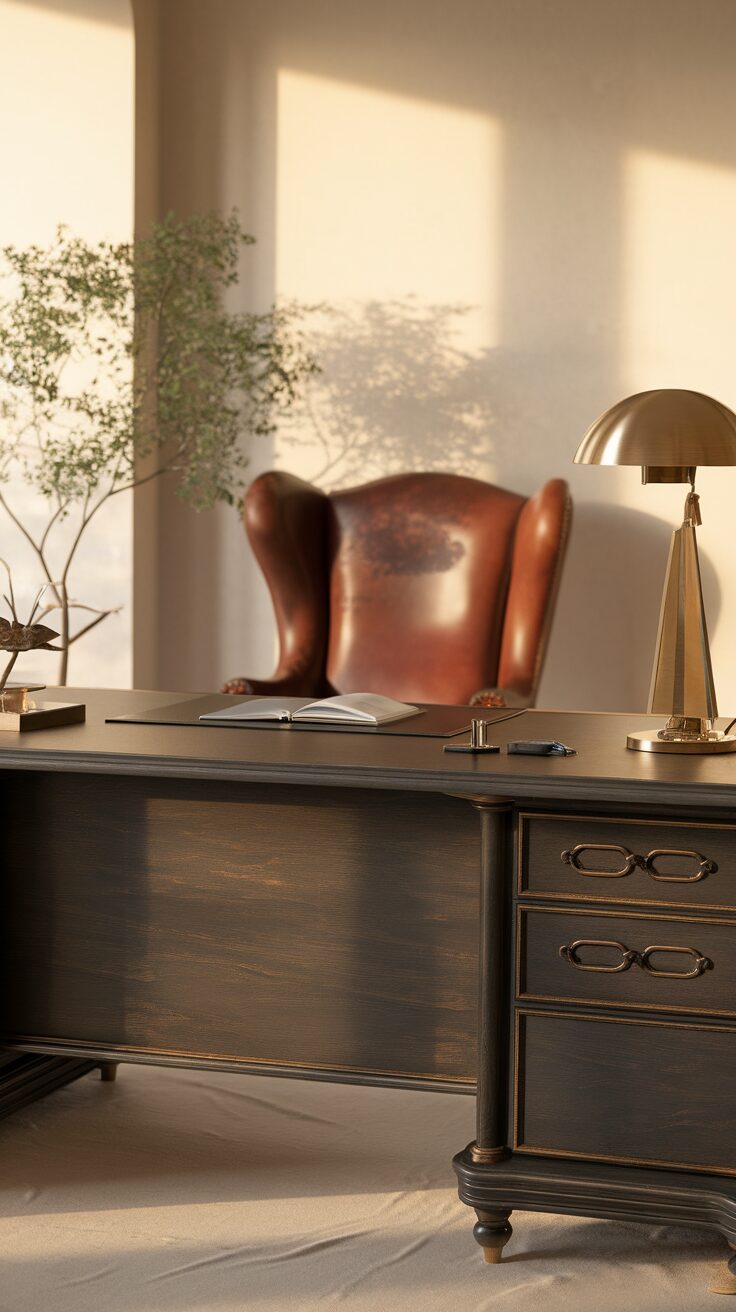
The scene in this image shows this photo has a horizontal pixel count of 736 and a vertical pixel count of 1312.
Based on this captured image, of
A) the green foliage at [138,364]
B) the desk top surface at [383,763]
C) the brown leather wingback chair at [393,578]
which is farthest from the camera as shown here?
the brown leather wingback chair at [393,578]

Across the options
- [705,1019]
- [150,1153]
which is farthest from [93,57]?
[705,1019]

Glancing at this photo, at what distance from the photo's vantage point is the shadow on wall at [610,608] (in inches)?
196

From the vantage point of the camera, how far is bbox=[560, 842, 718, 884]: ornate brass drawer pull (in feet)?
7.65

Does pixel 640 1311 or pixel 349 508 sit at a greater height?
pixel 349 508

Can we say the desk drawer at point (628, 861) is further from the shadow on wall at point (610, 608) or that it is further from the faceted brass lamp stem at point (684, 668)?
the shadow on wall at point (610, 608)

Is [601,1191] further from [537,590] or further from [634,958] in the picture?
[537,590]

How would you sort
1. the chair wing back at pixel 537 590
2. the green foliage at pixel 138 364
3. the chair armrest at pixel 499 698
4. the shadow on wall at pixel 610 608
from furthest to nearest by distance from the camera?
the shadow on wall at pixel 610 608, the green foliage at pixel 138 364, the chair wing back at pixel 537 590, the chair armrest at pixel 499 698

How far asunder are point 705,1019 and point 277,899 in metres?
0.77

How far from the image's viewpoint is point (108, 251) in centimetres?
495

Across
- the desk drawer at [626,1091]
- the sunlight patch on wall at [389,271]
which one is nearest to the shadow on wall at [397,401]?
the sunlight patch on wall at [389,271]

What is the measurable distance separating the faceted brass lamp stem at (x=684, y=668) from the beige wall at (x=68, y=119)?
2875 millimetres

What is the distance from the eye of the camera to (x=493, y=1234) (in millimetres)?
2439

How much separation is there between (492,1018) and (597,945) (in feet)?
0.69

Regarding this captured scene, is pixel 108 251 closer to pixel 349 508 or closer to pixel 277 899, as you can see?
pixel 349 508
